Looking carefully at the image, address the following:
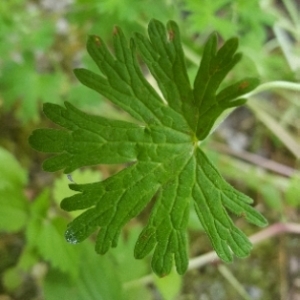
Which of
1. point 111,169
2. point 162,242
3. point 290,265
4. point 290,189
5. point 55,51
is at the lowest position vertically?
point 290,265

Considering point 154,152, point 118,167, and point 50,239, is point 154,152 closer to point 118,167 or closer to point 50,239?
point 50,239

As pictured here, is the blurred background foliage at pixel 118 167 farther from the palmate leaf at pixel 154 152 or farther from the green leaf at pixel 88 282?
the palmate leaf at pixel 154 152

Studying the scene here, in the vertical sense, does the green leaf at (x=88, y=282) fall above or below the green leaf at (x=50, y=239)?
below

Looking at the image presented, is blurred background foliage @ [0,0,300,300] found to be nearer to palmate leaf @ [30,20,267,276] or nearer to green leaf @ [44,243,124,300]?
green leaf @ [44,243,124,300]

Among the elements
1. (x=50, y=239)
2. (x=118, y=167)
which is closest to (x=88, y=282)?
(x=50, y=239)

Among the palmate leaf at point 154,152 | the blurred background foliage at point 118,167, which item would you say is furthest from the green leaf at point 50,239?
the palmate leaf at point 154,152

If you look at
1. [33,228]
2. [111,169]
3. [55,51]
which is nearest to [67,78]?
[55,51]

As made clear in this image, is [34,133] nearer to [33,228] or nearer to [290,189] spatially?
[33,228]
